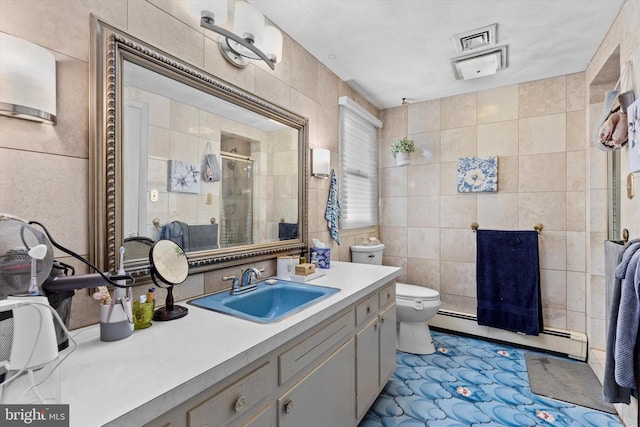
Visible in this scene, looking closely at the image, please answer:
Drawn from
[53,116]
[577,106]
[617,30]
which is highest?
[617,30]

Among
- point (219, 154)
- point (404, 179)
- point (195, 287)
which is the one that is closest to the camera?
point (195, 287)

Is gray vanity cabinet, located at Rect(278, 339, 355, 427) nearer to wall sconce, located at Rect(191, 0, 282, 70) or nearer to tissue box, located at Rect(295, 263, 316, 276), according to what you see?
tissue box, located at Rect(295, 263, 316, 276)

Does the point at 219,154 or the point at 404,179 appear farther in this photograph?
the point at 404,179

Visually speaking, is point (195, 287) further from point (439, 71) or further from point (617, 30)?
point (617, 30)

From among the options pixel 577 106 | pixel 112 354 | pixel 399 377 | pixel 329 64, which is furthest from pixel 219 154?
pixel 577 106

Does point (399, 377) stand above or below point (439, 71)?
below

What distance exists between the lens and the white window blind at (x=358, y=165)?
8.98 feet

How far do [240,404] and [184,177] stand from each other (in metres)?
0.94

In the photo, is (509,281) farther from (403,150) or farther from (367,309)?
(367,309)

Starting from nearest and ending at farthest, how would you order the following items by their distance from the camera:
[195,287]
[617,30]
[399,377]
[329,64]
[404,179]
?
[195,287], [617,30], [399,377], [329,64], [404,179]

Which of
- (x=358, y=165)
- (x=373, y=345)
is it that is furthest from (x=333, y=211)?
(x=373, y=345)

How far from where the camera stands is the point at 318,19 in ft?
6.13

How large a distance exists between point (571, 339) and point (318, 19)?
309 centimetres

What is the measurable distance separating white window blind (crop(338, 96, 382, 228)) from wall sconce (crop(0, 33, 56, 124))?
6.70 ft
